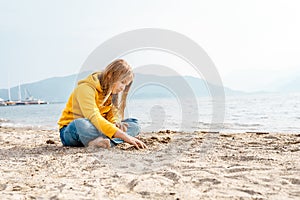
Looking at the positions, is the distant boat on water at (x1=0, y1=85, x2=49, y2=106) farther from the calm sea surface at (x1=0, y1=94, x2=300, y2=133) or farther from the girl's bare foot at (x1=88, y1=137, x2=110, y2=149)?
the girl's bare foot at (x1=88, y1=137, x2=110, y2=149)

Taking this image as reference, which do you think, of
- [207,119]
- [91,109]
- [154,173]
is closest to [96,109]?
[91,109]

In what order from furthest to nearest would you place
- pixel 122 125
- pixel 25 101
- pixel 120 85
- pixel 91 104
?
1. pixel 25 101
2. pixel 122 125
3. pixel 120 85
4. pixel 91 104

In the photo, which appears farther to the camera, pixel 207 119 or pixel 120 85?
pixel 207 119

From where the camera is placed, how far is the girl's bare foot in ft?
11.5

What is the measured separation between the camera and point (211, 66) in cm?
516

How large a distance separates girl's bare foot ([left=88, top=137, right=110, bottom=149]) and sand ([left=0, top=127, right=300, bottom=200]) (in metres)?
0.13

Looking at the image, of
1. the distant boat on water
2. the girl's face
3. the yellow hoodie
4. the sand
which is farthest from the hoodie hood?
the distant boat on water

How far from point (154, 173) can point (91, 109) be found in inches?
51.1

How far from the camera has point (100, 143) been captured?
3.52m

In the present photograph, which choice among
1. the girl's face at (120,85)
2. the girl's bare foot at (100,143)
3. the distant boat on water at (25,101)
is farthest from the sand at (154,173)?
the distant boat on water at (25,101)

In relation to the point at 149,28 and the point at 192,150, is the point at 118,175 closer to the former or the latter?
the point at 192,150

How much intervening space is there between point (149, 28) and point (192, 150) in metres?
2.81

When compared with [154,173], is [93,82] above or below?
above

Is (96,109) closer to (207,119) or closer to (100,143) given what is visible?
(100,143)
